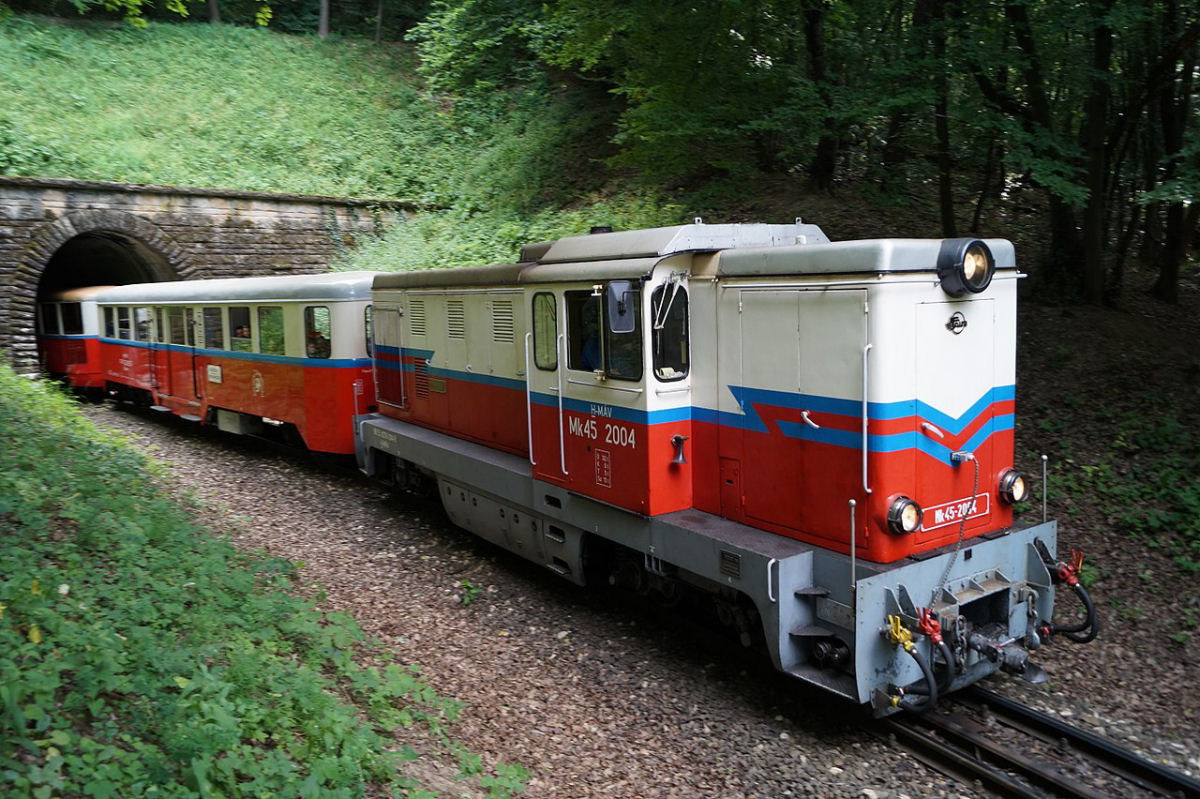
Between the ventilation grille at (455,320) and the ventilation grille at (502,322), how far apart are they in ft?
2.39

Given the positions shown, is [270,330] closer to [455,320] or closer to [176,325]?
[176,325]

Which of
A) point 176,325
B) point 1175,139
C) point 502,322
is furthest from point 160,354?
point 1175,139

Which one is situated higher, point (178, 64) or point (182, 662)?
point (178, 64)

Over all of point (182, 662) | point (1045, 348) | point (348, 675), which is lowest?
point (348, 675)

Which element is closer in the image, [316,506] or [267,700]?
[267,700]

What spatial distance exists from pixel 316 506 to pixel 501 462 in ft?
12.1

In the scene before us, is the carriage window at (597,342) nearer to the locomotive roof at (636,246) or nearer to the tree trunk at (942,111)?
the locomotive roof at (636,246)

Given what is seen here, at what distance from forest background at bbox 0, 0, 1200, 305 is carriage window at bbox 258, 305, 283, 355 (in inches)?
165

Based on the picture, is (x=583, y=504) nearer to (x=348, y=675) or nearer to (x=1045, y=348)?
(x=348, y=675)

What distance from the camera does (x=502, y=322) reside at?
930 cm

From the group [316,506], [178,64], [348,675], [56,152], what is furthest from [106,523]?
[178,64]

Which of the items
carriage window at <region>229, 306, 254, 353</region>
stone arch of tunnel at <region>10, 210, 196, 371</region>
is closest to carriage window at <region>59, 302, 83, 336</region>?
stone arch of tunnel at <region>10, 210, 196, 371</region>

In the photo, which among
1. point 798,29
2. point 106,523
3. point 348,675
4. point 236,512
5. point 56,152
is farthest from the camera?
point 56,152

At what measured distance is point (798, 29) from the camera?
13.5 m
